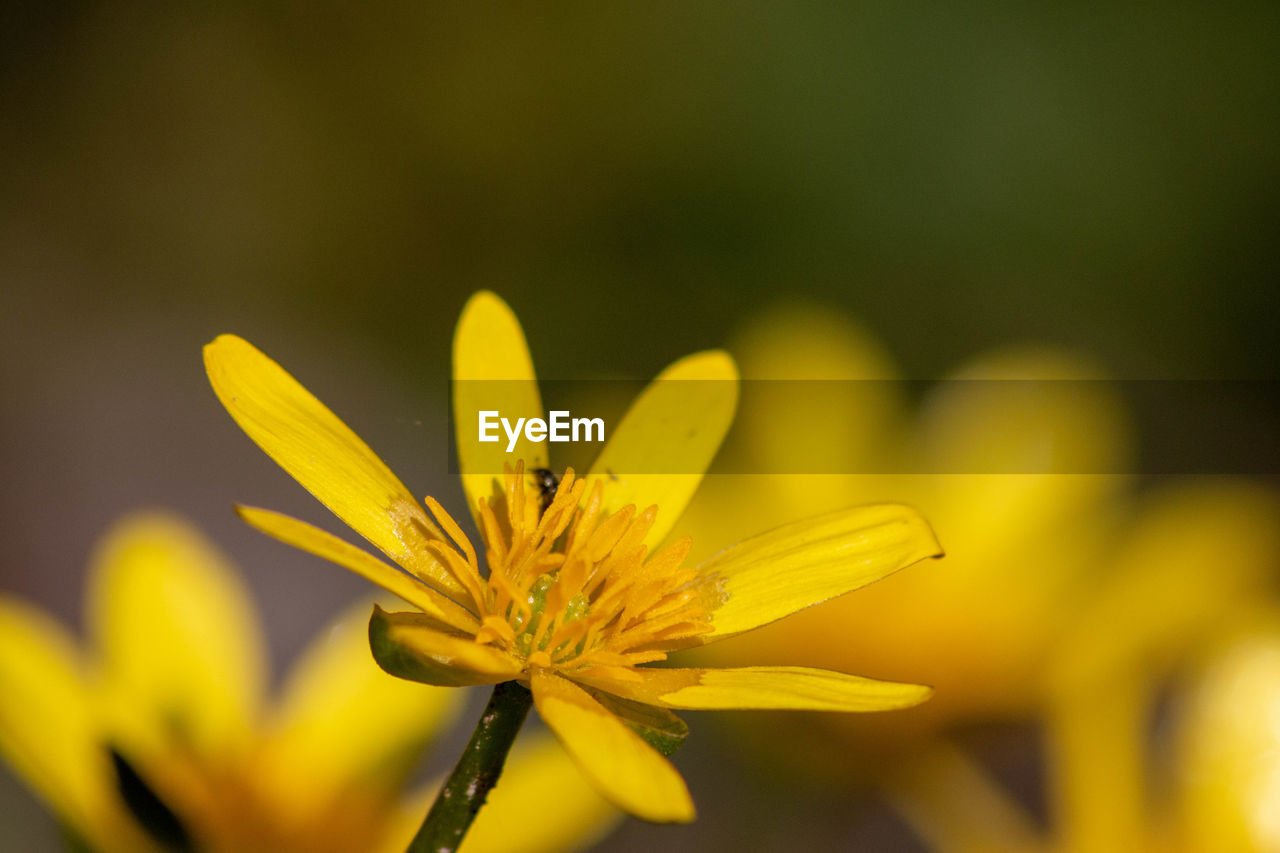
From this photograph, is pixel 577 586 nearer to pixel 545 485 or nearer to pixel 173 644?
pixel 545 485

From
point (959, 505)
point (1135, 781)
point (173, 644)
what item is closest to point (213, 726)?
point (173, 644)

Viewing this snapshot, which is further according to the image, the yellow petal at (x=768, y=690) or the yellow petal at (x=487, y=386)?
the yellow petal at (x=487, y=386)

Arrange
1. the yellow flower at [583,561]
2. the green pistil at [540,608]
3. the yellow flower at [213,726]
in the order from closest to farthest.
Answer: the yellow flower at [583,561] < the green pistil at [540,608] < the yellow flower at [213,726]

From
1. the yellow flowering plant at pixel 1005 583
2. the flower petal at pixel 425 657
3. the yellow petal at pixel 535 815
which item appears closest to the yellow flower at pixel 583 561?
the flower petal at pixel 425 657

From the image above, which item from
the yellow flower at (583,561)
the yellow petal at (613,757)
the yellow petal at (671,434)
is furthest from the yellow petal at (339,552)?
the yellow petal at (671,434)

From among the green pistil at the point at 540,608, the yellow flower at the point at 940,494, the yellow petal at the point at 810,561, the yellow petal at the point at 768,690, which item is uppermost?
the yellow flower at the point at 940,494

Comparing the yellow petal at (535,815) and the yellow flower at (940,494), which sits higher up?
the yellow flower at (940,494)

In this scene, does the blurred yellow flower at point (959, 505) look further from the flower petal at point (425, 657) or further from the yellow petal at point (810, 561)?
the flower petal at point (425, 657)

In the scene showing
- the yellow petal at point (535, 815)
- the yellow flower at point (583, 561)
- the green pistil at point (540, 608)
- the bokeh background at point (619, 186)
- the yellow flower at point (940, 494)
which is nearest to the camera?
the yellow flower at point (583, 561)
